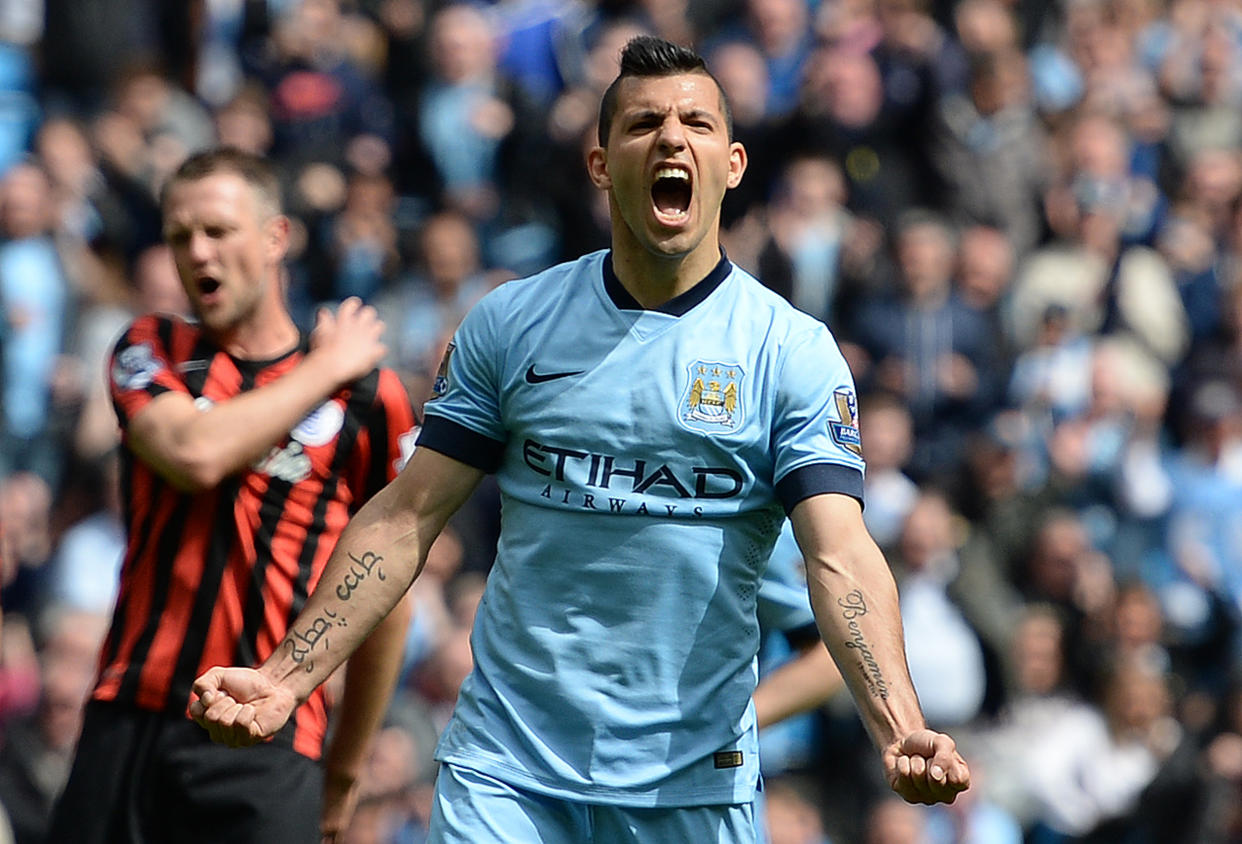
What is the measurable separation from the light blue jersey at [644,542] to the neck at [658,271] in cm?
9

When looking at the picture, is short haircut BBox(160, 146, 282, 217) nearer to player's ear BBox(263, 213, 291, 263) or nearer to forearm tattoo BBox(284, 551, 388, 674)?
player's ear BBox(263, 213, 291, 263)

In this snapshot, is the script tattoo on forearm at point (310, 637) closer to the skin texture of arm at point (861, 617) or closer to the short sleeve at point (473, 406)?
the short sleeve at point (473, 406)

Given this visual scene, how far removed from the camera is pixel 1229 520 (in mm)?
11914

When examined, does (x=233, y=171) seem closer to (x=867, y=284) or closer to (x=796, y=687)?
(x=796, y=687)

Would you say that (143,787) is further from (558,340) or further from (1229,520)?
(1229,520)

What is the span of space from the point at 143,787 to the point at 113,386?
45.3 inches

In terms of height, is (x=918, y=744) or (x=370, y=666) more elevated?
(x=918, y=744)

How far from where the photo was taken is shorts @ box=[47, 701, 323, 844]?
18.1 ft

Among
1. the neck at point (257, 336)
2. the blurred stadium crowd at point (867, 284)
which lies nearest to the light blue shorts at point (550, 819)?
the neck at point (257, 336)

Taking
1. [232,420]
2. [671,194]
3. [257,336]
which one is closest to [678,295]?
[671,194]

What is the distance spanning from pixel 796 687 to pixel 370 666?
49.2 inches

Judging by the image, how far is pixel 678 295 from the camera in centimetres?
511

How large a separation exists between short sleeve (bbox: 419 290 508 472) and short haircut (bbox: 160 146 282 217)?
1186mm

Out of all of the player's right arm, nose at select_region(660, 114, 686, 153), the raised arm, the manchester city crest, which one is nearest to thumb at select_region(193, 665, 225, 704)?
the raised arm
